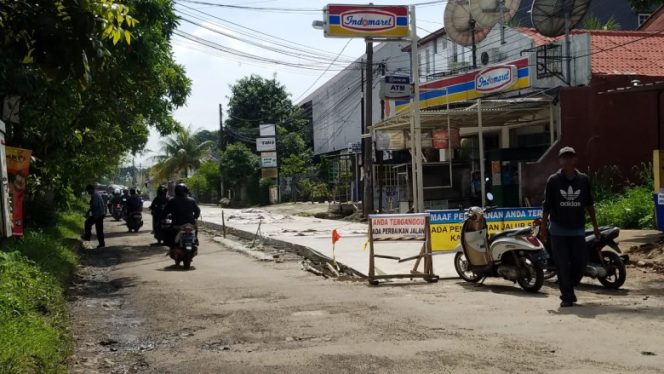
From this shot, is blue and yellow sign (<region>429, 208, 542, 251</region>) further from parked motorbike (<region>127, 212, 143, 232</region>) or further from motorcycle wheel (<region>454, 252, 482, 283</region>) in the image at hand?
parked motorbike (<region>127, 212, 143, 232</region>)

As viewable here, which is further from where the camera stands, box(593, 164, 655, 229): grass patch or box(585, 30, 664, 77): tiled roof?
box(585, 30, 664, 77): tiled roof

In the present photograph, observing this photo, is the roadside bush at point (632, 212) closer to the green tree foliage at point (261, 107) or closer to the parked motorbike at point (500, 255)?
the parked motorbike at point (500, 255)

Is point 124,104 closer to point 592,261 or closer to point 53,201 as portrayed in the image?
point 53,201

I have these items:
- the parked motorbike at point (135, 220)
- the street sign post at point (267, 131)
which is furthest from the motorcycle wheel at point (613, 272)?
the street sign post at point (267, 131)

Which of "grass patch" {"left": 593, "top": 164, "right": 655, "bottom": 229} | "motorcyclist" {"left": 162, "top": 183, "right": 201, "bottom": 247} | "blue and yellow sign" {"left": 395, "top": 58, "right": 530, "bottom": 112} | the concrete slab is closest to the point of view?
the concrete slab

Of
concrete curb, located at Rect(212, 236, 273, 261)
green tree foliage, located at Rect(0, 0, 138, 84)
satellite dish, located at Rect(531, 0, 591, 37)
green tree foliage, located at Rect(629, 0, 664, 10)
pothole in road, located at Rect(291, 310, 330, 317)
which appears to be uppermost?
satellite dish, located at Rect(531, 0, 591, 37)

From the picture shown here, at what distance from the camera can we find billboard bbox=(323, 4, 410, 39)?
16672 mm

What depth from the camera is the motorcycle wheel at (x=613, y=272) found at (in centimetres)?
919

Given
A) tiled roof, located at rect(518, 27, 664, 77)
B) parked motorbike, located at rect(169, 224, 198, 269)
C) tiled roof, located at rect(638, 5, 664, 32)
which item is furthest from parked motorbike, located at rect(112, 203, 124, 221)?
tiled roof, located at rect(638, 5, 664, 32)

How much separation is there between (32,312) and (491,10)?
20674mm

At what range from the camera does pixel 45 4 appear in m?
4.76

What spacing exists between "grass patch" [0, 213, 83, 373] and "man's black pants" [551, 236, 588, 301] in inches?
211

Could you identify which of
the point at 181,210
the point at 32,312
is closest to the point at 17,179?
the point at 32,312

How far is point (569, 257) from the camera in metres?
8.00
